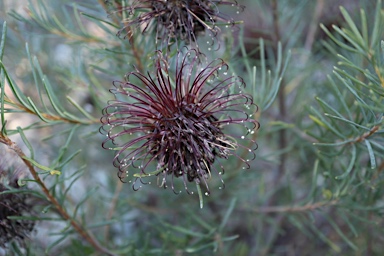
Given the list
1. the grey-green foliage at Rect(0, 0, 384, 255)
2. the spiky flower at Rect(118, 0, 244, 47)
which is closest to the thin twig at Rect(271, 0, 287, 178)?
the grey-green foliage at Rect(0, 0, 384, 255)

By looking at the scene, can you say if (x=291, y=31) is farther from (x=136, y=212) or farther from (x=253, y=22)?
(x=136, y=212)

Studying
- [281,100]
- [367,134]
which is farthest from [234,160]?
[367,134]

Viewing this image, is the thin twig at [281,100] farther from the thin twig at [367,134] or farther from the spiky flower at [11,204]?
the spiky flower at [11,204]

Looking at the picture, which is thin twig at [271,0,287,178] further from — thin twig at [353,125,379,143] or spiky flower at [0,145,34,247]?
spiky flower at [0,145,34,247]

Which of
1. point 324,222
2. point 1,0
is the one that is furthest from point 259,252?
point 1,0

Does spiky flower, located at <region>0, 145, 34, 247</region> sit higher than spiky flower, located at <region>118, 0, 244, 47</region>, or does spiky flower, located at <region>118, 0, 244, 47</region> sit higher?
spiky flower, located at <region>118, 0, 244, 47</region>

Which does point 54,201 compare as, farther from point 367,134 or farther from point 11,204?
point 367,134
